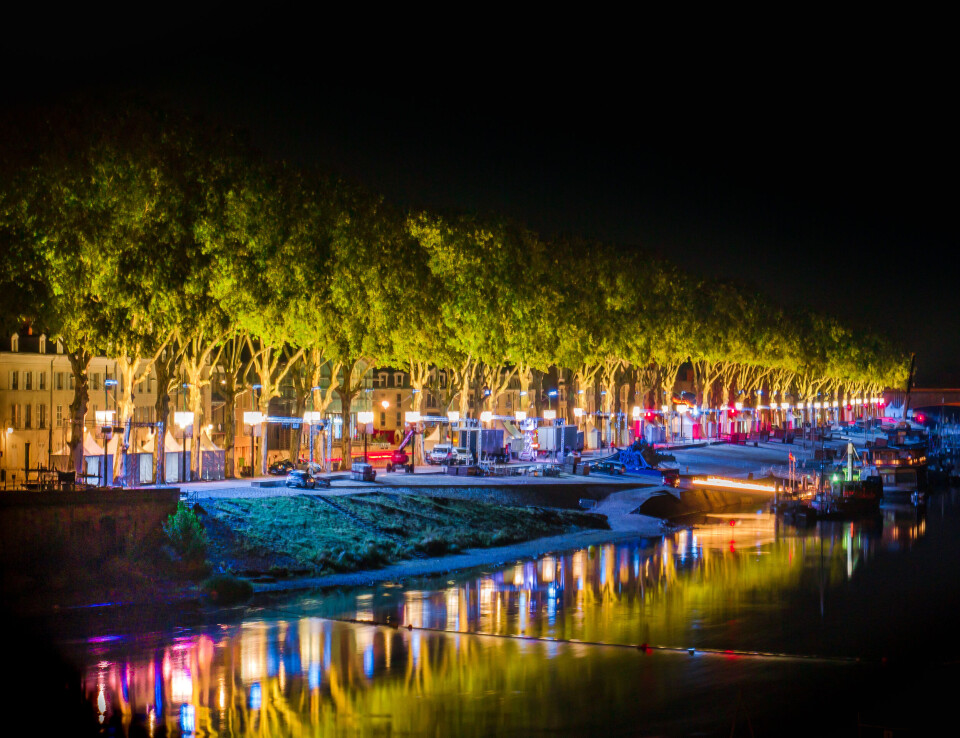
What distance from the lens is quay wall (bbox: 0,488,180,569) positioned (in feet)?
129

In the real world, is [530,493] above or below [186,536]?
below

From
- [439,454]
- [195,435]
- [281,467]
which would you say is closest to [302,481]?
[195,435]

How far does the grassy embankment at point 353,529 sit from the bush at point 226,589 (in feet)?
10.3

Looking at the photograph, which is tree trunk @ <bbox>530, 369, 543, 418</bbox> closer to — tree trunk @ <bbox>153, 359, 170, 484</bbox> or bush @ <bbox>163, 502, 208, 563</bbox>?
tree trunk @ <bbox>153, 359, 170, 484</bbox>

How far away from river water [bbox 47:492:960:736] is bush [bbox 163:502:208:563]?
2868 millimetres

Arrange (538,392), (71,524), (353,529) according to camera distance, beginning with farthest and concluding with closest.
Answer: (538,392), (353,529), (71,524)

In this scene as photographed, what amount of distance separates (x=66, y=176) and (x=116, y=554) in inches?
605

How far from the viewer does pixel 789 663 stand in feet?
119

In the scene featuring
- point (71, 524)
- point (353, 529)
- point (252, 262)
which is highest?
point (252, 262)

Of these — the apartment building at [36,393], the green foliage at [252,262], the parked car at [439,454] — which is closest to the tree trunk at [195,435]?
the green foliage at [252,262]

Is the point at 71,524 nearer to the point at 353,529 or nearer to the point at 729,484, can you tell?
the point at 353,529

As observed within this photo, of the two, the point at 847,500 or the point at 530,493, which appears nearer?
the point at 530,493

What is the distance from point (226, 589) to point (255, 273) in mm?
17634

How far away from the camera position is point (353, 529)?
5675 centimetres
